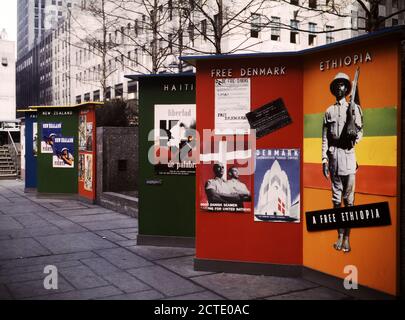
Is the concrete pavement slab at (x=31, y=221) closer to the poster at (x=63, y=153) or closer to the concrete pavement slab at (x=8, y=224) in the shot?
the concrete pavement slab at (x=8, y=224)

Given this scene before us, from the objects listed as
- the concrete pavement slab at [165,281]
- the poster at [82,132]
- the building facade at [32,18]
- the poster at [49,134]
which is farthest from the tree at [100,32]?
the building facade at [32,18]

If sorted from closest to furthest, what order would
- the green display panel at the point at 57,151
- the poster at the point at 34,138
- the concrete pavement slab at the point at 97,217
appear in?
1. the concrete pavement slab at the point at 97,217
2. the green display panel at the point at 57,151
3. the poster at the point at 34,138

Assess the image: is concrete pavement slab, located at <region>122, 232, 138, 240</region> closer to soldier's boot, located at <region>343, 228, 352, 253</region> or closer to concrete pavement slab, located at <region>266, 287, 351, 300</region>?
concrete pavement slab, located at <region>266, 287, 351, 300</region>

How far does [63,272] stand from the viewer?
6.60 metres

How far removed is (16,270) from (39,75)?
359ft

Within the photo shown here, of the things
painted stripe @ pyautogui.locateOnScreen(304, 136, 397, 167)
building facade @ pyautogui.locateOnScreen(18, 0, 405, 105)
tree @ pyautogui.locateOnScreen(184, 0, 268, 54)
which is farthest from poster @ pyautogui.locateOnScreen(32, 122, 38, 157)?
painted stripe @ pyautogui.locateOnScreen(304, 136, 397, 167)

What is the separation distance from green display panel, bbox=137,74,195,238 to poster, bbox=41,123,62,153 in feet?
25.0

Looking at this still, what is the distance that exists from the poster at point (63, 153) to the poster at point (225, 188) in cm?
922

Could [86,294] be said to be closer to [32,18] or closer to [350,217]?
[350,217]

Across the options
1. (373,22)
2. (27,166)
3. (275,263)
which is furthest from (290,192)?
(27,166)

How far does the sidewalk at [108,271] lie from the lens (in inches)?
223

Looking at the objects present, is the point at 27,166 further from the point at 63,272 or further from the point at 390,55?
the point at 390,55

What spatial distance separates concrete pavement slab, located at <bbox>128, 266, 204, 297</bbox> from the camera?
5.80 m

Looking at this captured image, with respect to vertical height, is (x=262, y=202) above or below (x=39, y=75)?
below
